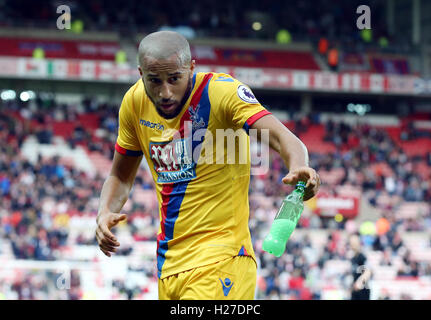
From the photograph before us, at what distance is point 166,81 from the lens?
11.0 feet

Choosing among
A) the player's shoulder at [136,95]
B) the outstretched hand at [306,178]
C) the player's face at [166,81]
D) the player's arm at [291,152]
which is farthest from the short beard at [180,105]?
the outstretched hand at [306,178]

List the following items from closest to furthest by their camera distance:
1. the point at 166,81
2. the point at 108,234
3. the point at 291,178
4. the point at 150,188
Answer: the point at 291,178, the point at 166,81, the point at 108,234, the point at 150,188

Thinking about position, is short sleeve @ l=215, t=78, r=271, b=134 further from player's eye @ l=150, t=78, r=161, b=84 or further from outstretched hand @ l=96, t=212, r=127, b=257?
outstretched hand @ l=96, t=212, r=127, b=257

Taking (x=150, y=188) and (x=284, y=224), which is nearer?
(x=284, y=224)

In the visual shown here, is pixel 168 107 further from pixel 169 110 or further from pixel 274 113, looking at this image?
pixel 274 113

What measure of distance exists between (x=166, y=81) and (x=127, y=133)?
700 mm

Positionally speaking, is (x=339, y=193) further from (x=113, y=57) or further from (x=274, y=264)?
(x=113, y=57)

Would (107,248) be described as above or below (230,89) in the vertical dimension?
below

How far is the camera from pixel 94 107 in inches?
1156

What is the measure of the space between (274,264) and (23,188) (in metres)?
8.25

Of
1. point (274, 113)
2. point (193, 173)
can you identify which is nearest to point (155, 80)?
point (193, 173)

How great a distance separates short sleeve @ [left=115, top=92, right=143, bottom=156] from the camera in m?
3.86

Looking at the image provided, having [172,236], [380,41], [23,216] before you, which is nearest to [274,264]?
[23,216]

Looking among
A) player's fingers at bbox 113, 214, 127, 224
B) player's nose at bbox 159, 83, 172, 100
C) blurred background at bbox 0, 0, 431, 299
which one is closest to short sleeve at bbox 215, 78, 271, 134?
player's nose at bbox 159, 83, 172, 100
